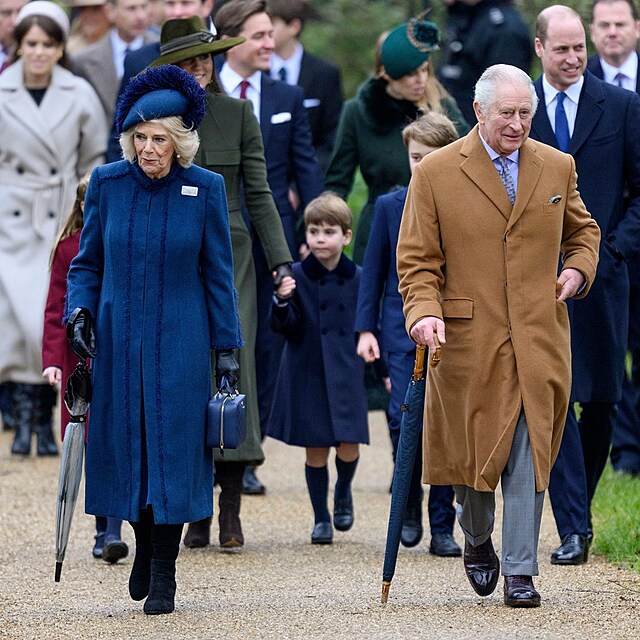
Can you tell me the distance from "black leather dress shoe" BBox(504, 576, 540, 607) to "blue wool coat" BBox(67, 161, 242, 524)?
1.09 metres

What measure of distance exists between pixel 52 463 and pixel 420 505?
291 centimetres

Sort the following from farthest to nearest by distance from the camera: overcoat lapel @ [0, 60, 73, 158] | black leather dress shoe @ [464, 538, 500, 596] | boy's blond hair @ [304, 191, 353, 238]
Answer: overcoat lapel @ [0, 60, 73, 158]
boy's blond hair @ [304, 191, 353, 238]
black leather dress shoe @ [464, 538, 500, 596]

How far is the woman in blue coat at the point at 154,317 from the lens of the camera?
656cm

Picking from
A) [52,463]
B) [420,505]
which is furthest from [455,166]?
[52,463]

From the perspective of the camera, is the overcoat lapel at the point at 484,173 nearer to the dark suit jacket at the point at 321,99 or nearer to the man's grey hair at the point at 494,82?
the man's grey hair at the point at 494,82

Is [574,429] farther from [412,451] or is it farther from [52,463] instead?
[52,463]

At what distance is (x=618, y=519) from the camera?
827 cm

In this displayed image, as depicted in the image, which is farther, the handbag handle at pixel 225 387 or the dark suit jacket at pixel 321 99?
the dark suit jacket at pixel 321 99

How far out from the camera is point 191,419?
6594 millimetres

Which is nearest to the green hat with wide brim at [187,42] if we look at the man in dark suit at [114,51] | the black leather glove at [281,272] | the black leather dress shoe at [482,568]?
the black leather glove at [281,272]

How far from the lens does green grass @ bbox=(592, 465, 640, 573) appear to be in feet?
25.4

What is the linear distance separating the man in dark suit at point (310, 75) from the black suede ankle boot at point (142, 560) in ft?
16.2

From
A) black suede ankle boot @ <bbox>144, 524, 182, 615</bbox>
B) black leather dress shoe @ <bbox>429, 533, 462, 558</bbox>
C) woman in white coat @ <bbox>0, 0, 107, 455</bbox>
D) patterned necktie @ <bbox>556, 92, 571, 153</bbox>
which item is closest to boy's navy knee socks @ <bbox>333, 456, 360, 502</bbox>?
black leather dress shoe @ <bbox>429, 533, 462, 558</bbox>

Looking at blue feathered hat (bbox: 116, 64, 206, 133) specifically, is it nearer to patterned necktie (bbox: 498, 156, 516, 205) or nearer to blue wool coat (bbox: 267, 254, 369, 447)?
patterned necktie (bbox: 498, 156, 516, 205)
